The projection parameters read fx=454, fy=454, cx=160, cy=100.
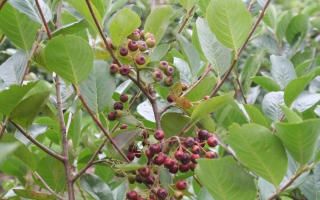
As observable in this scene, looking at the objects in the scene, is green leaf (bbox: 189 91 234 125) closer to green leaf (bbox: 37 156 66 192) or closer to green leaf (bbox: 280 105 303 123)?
green leaf (bbox: 280 105 303 123)

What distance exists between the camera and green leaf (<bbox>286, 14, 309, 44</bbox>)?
1.62m

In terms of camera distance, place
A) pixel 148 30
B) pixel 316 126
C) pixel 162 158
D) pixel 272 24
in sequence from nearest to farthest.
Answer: pixel 316 126 < pixel 162 158 < pixel 148 30 < pixel 272 24

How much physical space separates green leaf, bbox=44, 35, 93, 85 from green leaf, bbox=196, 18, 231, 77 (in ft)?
0.87

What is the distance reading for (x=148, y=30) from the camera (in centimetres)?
86

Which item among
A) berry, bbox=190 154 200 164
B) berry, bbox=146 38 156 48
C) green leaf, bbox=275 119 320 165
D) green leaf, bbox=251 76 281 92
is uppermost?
berry, bbox=146 38 156 48

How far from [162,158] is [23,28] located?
391mm

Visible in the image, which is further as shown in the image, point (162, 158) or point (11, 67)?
point (11, 67)

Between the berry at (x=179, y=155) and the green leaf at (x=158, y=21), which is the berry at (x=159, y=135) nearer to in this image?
the berry at (x=179, y=155)

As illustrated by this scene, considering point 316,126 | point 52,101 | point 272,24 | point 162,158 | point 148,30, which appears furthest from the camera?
point 272,24

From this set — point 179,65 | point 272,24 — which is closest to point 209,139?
point 179,65

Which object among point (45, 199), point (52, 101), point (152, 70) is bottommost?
point (45, 199)

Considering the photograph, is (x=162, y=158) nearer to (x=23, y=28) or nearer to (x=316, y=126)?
(x=316, y=126)

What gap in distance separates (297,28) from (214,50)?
84cm

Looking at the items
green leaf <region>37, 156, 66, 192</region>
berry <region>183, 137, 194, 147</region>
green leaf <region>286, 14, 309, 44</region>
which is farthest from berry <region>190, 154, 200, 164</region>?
green leaf <region>286, 14, 309, 44</region>
